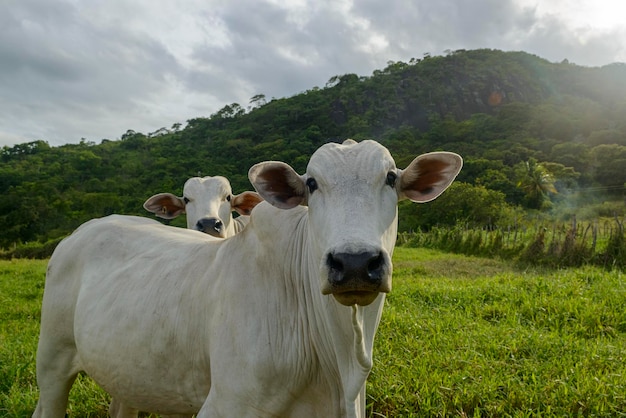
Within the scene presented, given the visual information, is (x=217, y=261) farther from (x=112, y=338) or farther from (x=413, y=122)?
(x=413, y=122)

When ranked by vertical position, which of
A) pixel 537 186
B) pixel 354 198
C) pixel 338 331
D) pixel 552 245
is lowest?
pixel 552 245

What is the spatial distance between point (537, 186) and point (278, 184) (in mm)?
49193

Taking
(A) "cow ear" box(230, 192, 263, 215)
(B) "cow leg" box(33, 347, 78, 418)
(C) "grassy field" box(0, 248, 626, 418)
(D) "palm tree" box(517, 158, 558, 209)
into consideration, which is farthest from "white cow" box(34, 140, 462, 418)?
(D) "palm tree" box(517, 158, 558, 209)

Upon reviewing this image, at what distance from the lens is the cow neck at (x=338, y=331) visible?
2.08 metres

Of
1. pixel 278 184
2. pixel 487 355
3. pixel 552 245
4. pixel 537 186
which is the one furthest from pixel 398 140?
pixel 278 184

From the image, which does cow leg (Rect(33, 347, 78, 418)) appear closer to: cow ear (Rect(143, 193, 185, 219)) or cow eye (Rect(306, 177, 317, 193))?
cow eye (Rect(306, 177, 317, 193))

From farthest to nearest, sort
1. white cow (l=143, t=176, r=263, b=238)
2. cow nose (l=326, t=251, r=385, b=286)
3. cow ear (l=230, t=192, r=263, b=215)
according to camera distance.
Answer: cow ear (l=230, t=192, r=263, b=215), white cow (l=143, t=176, r=263, b=238), cow nose (l=326, t=251, r=385, b=286)

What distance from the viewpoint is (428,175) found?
2506mm

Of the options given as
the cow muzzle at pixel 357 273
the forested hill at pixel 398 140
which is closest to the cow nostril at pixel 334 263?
the cow muzzle at pixel 357 273

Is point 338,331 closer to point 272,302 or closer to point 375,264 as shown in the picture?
point 272,302

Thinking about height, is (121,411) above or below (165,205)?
below

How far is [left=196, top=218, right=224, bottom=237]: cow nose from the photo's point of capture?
5641 millimetres

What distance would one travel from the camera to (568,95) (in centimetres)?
8981

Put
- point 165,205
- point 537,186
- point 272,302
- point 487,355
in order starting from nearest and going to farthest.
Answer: point 272,302
point 487,355
point 165,205
point 537,186
